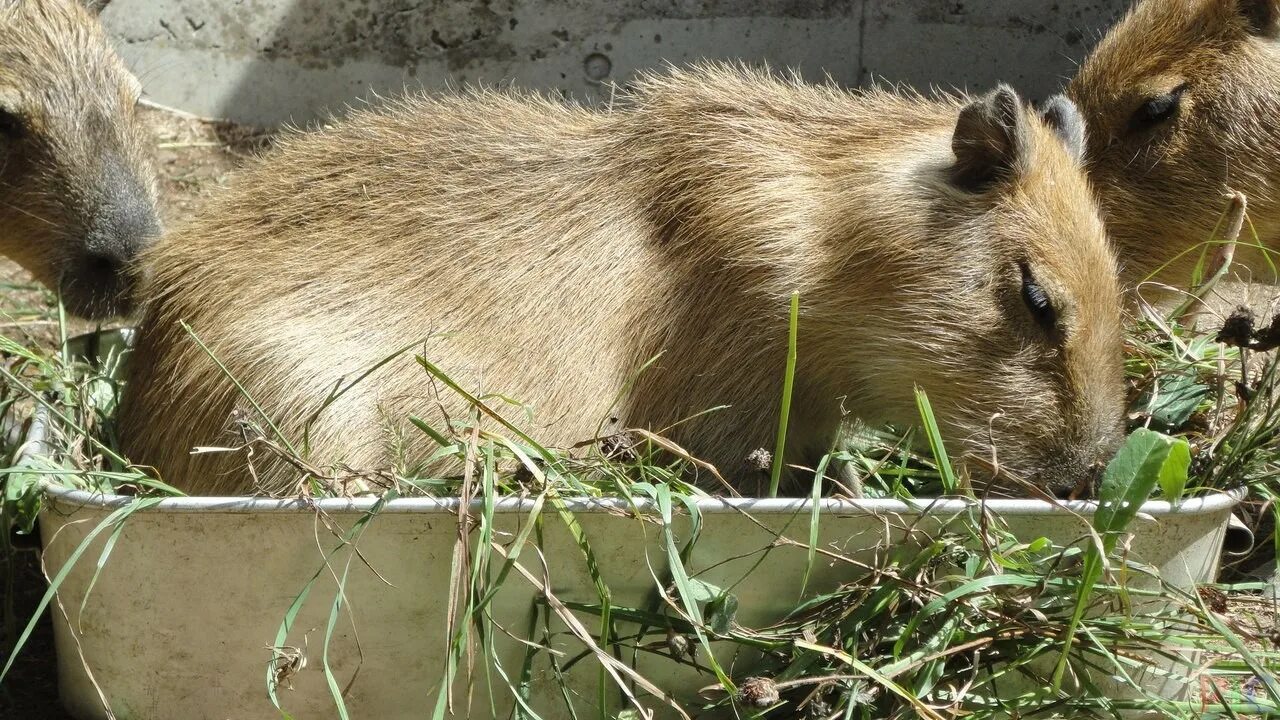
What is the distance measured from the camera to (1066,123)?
367 centimetres

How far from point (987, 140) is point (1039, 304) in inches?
17.9

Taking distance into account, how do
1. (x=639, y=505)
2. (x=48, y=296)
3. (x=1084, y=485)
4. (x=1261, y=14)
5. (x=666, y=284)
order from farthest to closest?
(x=48, y=296)
(x=1261, y=14)
(x=666, y=284)
(x=1084, y=485)
(x=639, y=505)

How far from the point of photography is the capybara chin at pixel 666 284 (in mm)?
3264

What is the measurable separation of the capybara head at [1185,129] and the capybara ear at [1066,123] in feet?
1.78

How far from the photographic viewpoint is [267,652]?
284cm

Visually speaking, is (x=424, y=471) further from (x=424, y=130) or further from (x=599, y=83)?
(x=599, y=83)

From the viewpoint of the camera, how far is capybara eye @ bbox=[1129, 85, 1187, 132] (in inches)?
168

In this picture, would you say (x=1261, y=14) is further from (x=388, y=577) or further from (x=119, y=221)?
(x=119, y=221)

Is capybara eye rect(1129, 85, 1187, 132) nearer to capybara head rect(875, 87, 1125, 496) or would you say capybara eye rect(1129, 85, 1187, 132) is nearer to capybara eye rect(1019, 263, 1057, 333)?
capybara head rect(875, 87, 1125, 496)

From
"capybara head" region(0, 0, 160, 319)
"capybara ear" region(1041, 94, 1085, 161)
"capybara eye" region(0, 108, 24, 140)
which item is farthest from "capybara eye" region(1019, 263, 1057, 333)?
"capybara eye" region(0, 108, 24, 140)

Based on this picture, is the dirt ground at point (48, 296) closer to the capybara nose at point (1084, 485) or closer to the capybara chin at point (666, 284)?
the capybara chin at point (666, 284)

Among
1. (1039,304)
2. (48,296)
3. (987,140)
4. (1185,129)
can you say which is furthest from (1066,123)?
(48,296)

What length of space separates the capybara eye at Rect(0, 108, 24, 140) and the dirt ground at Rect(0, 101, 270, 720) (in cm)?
54

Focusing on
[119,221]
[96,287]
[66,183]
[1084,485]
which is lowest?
[1084,485]
